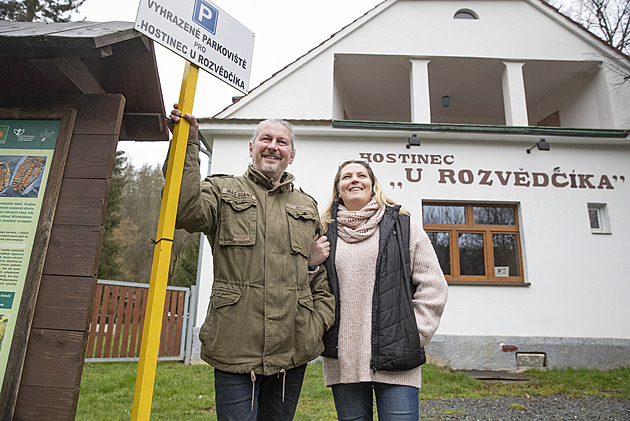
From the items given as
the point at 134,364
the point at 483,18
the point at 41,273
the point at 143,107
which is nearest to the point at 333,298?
the point at 41,273

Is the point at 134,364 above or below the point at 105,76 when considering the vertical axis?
below

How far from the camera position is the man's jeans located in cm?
184

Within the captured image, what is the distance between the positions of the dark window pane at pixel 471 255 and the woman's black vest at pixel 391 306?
598 cm

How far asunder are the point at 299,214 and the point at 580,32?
1011 cm

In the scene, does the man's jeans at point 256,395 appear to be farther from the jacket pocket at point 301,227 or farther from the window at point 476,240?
the window at point 476,240

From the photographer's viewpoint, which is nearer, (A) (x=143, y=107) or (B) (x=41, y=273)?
(B) (x=41, y=273)

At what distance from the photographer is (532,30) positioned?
952 centimetres

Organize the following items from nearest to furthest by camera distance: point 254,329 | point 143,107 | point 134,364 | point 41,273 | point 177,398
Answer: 1. point 254,329
2. point 41,273
3. point 143,107
4. point 177,398
5. point 134,364

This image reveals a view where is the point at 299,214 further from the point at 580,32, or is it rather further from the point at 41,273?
the point at 580,32

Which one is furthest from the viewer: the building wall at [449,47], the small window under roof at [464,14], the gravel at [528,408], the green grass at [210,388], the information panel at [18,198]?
the small window under roof at [464,14]

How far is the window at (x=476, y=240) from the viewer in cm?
782

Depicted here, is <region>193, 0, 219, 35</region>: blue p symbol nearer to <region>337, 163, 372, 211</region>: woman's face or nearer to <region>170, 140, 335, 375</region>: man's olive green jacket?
<region>170, 140, 335, 375</region>: man's olive green jacket

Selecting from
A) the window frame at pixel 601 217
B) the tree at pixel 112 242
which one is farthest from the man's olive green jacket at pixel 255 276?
the tree at pixel 112 242

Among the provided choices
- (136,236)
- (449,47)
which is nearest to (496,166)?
(449,47)
